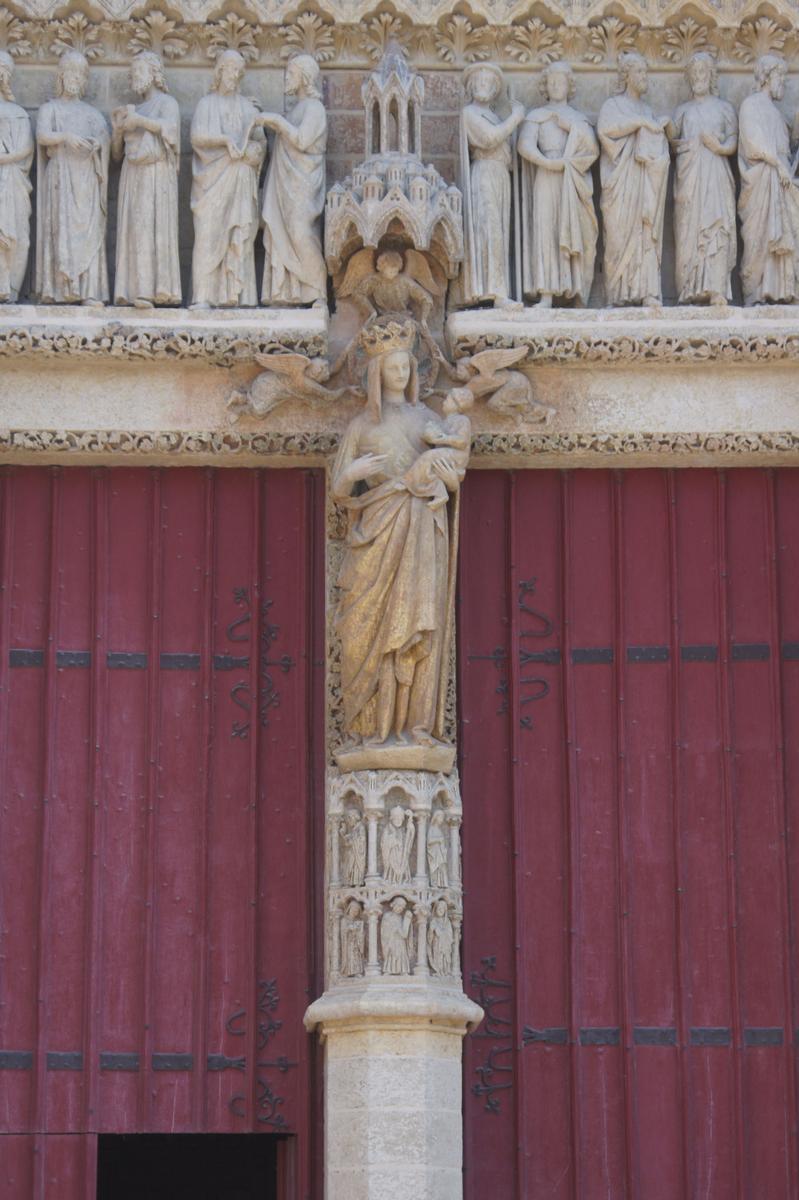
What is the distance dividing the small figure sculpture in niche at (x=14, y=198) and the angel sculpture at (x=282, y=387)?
3.44 ft

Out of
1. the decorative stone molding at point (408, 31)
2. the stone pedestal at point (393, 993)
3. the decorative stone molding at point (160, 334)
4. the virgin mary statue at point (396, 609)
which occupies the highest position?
the decorative stone molding at point (408, 31)

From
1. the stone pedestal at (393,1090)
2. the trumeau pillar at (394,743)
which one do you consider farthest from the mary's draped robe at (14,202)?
the stone pedestal at (393,1090)

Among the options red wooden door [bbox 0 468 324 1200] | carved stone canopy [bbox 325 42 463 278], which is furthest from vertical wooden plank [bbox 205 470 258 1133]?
carved stone canopy [bbox 325 42 463 278]

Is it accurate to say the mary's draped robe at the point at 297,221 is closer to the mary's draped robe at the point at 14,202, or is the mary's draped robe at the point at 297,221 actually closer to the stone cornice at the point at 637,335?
the stone cornice at the point at 637,335

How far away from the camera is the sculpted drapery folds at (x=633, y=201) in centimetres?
1046

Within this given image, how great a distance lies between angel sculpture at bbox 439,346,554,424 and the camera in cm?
1027

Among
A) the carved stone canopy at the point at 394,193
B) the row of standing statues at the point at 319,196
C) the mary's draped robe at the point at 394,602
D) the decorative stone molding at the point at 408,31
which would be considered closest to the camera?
the mary's draped robe at the point at 394,602

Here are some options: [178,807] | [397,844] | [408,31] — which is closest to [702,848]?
[397,844]

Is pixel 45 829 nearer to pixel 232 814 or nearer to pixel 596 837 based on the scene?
pixel 232 814

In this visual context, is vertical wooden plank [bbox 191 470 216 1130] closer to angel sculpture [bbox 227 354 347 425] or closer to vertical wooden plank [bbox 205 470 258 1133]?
vertical wooden plank [bbox 205 470 258 1133]

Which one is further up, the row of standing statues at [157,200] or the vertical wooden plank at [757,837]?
the row of standing statues at [157,200]

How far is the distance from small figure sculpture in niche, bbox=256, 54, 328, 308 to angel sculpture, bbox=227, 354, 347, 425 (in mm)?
287

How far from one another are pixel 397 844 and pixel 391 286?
238 cm

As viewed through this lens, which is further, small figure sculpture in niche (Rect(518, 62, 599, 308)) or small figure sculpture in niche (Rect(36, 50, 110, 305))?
small figure sculpture in niche (Rect(518, 62, 599, 308))
